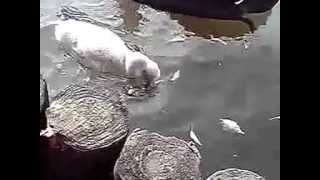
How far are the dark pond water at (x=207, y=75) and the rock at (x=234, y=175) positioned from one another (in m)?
0.01

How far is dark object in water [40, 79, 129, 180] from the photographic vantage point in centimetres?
112

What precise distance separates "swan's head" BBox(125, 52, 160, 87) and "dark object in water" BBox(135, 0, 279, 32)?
0.13m

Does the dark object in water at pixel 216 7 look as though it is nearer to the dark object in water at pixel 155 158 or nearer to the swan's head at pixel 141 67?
the swan's head at pixel 141 67

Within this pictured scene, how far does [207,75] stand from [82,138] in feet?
1.06

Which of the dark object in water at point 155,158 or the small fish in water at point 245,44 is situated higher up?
the small fish in water at point 245,44

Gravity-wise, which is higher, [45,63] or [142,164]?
[45,63]

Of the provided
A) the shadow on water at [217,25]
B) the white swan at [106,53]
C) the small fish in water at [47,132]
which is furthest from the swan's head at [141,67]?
the small fish in water at [47,132]

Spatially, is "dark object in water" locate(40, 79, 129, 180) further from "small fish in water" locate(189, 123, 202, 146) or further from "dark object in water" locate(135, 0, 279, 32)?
"dark object in water" locate(135, 0, 279, 32)

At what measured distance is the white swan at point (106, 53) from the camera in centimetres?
115
